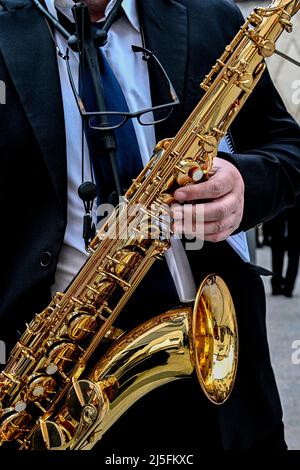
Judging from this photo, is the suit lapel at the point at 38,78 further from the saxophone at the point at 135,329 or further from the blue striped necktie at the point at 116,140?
the saxophone at the point at 135,329

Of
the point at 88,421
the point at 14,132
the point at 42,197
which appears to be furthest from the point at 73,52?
the point at 88,421

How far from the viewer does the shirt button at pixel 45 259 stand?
1.70 m

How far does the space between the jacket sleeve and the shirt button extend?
452 mm

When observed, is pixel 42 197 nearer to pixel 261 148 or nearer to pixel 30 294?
pixel 30 294

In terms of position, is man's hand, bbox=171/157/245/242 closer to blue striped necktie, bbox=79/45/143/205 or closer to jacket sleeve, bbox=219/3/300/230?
jacket sleeve, bbox=219/3/300/230

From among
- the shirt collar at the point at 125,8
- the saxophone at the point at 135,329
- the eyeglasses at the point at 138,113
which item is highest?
the shirt collar at the point at 125,8

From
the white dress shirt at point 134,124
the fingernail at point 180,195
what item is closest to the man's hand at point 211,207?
the fingernail at point 180,195

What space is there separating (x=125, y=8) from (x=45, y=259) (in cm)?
65

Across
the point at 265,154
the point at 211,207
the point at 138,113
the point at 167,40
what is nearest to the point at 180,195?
the point at 211,207

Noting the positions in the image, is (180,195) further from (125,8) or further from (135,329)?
(125,8)

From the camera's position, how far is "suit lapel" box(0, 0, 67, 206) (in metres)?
1.69

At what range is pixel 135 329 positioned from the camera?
66.6 inches

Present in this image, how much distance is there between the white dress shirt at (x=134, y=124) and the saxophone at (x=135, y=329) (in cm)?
7

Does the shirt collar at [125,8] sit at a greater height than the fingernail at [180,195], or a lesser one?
greater
